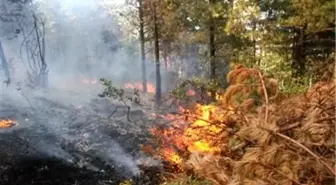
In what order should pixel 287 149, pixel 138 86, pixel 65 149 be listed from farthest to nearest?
1. pixel 138 86
2. pixel 65 149
3. pixel 287 149

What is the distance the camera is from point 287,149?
13.2ft

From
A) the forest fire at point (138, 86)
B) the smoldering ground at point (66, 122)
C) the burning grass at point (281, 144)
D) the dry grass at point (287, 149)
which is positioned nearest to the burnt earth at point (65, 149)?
the smoldering ground at point (66, 122)

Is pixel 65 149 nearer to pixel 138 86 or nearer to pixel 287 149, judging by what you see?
pixel 287 149

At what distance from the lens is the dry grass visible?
3.96 m

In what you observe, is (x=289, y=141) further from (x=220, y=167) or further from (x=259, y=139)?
(x=220, y=167)

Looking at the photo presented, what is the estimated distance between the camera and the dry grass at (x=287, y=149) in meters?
3.96

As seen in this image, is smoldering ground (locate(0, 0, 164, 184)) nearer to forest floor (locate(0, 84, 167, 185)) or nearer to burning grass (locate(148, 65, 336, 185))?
forest floor (locate(0, 84, 167, 185))

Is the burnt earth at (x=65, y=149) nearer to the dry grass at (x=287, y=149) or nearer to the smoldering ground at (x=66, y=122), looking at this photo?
the smoldering ground at (x=66, y=122)

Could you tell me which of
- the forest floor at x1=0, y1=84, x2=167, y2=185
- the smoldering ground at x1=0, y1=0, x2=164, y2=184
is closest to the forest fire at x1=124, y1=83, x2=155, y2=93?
the smoldering ground at x1=0, y1=0, x2=164, y2=184

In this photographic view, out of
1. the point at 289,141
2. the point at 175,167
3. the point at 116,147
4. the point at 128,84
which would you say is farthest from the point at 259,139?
the point at 128,84

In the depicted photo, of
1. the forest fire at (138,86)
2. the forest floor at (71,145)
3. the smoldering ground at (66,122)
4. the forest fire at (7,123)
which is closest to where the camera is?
the forest floor at (71,145)

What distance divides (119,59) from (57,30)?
22.3 feet

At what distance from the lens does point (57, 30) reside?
139 feet

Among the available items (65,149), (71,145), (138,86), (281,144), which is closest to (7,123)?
(71,145)
